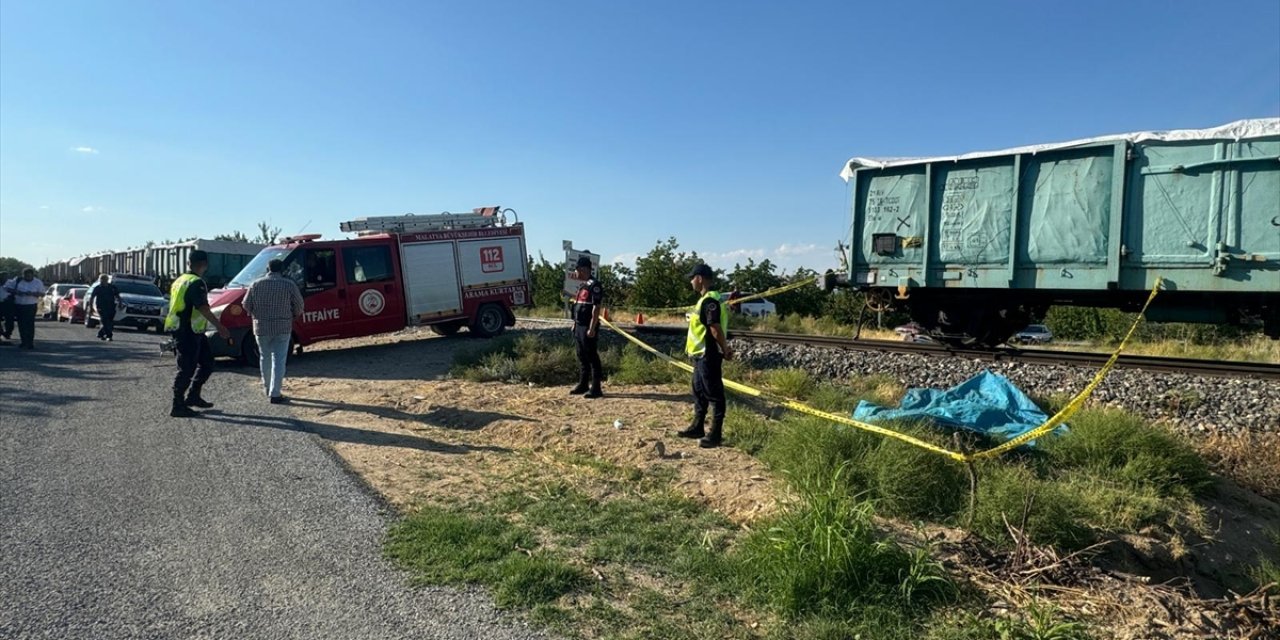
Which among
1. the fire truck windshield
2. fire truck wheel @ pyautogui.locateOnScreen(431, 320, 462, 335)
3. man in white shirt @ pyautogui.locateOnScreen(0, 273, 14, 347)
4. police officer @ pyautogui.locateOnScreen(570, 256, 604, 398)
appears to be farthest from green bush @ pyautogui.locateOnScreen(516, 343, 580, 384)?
man in white shirt @ pyautogui.locateOnScreen(0, 273, 14, 347)

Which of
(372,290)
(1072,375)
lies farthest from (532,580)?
(372,290)

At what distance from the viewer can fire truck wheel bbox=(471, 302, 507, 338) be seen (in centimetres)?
1481

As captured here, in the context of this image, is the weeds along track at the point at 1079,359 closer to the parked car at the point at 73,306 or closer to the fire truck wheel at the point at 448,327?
the fire truck wheel at the point at 448,327

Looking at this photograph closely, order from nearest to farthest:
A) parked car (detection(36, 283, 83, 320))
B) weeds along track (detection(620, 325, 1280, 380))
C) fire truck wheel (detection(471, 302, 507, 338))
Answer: weeds along track (detection(620, 325, 1280, 380))
fire truck wheel (detection(471, 302, 507, 338))
parked car (detection(36, 283, 83, 320))

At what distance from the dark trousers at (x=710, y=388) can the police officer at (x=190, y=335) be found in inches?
190

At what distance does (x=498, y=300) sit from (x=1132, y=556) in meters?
12.1

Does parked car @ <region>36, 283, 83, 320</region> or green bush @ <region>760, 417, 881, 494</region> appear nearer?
green bush @ <region>760, 417, 881, 494</region>

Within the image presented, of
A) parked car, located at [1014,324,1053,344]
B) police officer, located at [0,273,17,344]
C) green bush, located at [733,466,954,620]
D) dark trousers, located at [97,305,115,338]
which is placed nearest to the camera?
green bush, located at [733,466,954,620]

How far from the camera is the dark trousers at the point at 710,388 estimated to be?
6.23m

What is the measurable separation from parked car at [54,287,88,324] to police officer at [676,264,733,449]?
917 inches

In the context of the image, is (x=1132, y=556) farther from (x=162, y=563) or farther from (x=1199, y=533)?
(x=162, y=563)

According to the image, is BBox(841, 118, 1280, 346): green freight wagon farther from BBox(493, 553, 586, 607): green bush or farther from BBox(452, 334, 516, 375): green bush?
BBox(493, 553, 586, 607): green bush

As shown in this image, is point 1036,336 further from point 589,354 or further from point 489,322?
point 589,354

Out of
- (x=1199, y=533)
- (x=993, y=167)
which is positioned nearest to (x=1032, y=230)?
(x=993, y=167)
